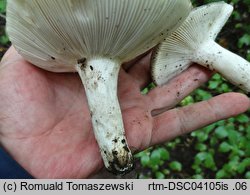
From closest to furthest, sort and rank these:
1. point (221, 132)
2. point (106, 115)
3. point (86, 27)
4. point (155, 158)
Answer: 1. point (86, 27)
2. point (106, 115)
3. point (221, 132)
4. point (155, 158)

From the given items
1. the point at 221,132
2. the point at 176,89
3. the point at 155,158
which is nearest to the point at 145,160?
the point at 155,158

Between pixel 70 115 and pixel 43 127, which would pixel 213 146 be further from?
pixel 43 127

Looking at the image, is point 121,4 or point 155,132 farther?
point 155,132

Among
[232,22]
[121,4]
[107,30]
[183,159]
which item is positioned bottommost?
[183,159]

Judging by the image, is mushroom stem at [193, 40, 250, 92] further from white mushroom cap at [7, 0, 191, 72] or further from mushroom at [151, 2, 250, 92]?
white mushroom cap at [7, 0, 191, 72]

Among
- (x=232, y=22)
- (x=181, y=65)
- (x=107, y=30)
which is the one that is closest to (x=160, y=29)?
(x=107, y=30)

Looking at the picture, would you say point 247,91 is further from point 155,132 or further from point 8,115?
point 8,115

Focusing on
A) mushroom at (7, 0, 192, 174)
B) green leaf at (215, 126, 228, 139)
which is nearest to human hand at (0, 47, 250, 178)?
mushroom at (7, 0, 192, 174)
